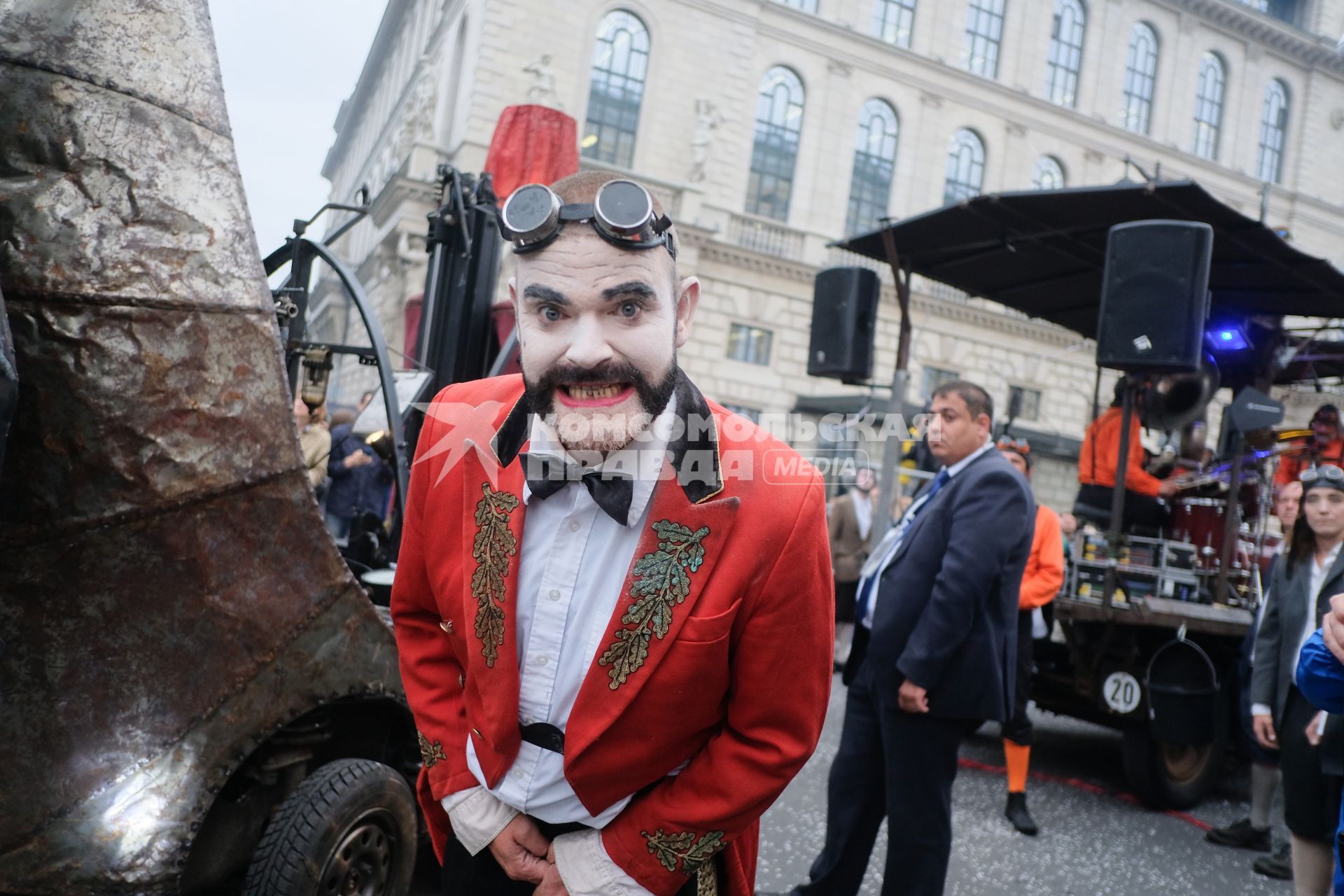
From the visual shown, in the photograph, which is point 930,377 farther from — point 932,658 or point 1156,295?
point 932,658

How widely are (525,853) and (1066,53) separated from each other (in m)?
31.7

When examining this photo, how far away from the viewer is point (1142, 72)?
95.3 feet

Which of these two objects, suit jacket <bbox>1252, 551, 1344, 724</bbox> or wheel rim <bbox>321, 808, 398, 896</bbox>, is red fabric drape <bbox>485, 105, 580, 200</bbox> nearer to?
wheel rim <bbox>321, 808, 398, 896</bbox>

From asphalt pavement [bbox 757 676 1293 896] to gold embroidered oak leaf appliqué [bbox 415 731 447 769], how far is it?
101 inches

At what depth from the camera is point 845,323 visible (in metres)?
7.48

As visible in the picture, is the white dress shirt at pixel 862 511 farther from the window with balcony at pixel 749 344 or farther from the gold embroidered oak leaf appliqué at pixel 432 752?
the window with balcony at pixel 749 344

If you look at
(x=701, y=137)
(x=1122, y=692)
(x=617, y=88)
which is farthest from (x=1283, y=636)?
(x=617, y=88)

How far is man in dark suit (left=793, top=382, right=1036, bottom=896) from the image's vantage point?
10.4ft

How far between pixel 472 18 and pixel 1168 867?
2194cm

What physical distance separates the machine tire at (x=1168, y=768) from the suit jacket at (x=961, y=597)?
8.77 feet

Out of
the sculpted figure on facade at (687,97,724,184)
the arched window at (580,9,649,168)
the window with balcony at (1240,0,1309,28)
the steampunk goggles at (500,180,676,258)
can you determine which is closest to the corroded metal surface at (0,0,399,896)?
the steampunk goggles at (500,180,676,258)

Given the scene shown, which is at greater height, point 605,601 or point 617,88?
point 617,88

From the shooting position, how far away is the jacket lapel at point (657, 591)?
1.43m

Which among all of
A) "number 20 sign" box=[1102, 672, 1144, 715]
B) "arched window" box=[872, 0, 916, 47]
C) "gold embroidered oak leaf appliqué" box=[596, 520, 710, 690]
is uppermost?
"arched window" box=[872, 0, 916, 47]
